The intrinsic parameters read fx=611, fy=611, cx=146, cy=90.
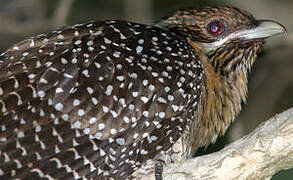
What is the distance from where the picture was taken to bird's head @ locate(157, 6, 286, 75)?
17.0 ft

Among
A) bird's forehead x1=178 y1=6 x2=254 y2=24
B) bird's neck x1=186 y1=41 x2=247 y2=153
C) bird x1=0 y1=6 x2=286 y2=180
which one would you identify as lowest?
bird's neck x1=186 y1=41 x2=247 y2=153

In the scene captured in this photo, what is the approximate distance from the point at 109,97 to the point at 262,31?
1.61 m

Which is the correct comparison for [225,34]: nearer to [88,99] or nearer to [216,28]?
[216,28]

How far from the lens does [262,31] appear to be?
16.8 feet

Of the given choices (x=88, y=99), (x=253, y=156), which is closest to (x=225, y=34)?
(x=253, y=156)

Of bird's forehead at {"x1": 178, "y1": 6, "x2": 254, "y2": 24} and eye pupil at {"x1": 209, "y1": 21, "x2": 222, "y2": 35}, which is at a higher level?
bird's forehead at {"x1": 178, "y1": 6, "x2": 254, "y2": 24}

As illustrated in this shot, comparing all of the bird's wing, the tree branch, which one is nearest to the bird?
the bird's wing

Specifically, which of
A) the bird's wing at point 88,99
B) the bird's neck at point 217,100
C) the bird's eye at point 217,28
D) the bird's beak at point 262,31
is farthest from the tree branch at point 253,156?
the bird's eye at point 217,28

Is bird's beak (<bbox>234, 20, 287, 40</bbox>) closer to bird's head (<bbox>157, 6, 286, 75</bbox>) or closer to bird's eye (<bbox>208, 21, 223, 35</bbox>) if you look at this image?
bird's head (<bbox>157, 6, 286, 75</bbox>)

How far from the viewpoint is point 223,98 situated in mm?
5223

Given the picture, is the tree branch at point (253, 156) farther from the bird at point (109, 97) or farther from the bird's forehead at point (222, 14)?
the bird's forehead at point (222, 14)

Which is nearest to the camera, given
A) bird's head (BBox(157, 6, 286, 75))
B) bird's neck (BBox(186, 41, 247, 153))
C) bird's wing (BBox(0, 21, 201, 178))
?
bird's wing (BBox(0, 21, 201, 178))

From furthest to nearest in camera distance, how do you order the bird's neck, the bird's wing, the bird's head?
1. the bird's head
2. the bird's neck
3. the bird's wing

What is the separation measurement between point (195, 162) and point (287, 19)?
3384 millimetres
